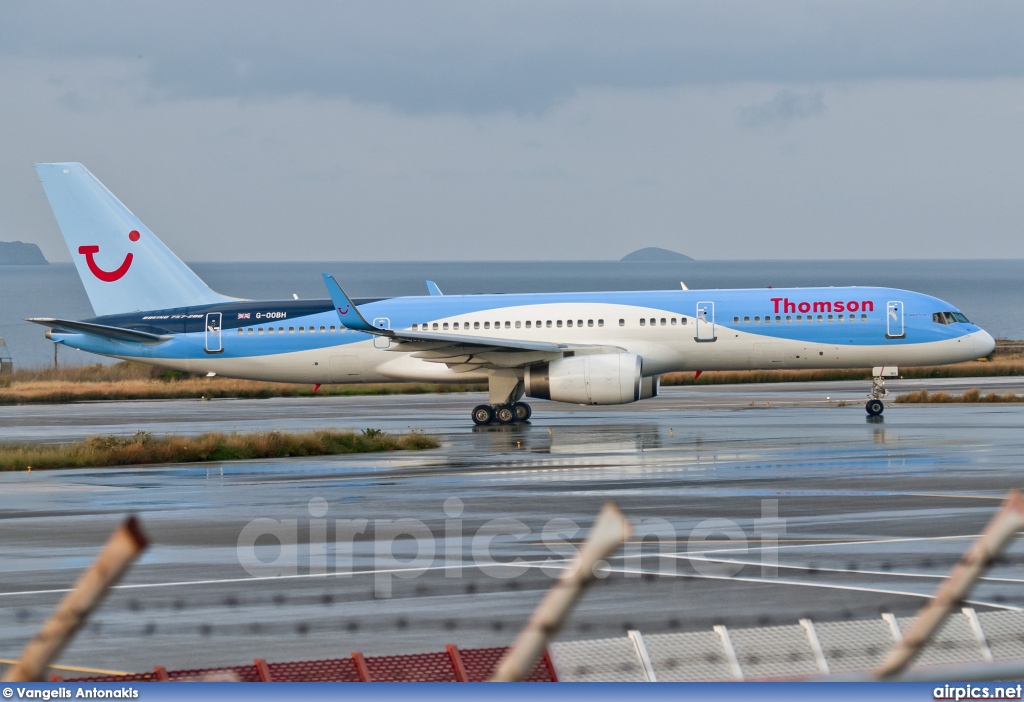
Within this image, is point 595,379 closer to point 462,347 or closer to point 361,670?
point 462,347

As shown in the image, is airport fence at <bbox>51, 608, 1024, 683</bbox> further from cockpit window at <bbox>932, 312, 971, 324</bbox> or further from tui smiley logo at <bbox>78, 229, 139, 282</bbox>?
tui smiley logo at <bbox>78, 229, 139, 282</bbox>

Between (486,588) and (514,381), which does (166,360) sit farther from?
(486,588)

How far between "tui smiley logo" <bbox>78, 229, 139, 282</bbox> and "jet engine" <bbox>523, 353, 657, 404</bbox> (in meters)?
13.8

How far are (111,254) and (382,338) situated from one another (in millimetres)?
9158

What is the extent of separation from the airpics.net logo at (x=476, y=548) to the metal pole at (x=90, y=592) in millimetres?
9830

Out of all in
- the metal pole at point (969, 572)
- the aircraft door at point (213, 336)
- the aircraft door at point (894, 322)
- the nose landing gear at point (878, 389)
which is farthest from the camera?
the aircraft door at point (213, 336)

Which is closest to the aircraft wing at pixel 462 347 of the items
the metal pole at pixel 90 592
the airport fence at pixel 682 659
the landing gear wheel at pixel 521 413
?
the landing gear wheel at pixel 521 413

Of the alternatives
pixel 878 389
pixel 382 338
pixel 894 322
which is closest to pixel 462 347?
pixel 382 338

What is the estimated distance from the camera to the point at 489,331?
125ft

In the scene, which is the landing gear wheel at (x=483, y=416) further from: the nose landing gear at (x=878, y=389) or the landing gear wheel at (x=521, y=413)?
the nose landing gear at (x=878, y=389)

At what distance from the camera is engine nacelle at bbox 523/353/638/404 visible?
34125mm

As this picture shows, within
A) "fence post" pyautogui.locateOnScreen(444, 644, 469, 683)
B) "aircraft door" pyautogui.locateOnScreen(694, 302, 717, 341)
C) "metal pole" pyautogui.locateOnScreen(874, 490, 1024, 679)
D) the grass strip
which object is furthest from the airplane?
"metal pole" pyautogui.locateOnScreen(874, 490, 1024, 679)

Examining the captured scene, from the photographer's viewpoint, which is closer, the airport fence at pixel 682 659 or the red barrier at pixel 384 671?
the red barrier at pixel 384 671

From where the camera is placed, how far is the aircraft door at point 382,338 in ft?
124
